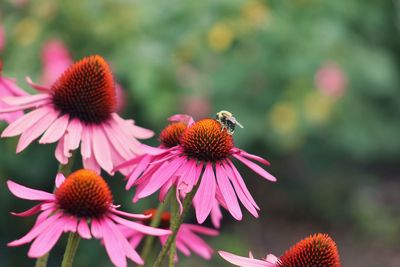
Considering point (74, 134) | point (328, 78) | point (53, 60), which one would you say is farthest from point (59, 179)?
point (328, 78)

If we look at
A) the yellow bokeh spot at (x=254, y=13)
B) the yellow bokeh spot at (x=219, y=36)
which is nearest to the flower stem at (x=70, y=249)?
the yellow bokeh spot at (x=219, y=36)

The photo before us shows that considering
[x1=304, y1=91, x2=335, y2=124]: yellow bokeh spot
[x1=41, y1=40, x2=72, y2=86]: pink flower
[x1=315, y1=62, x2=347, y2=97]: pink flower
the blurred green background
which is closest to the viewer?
[x1=41, y1=40, x2=72, y2=86]: pink flower

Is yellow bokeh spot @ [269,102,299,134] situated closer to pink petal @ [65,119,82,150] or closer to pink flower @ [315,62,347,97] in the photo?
pink flower @ [315,62,347,97]

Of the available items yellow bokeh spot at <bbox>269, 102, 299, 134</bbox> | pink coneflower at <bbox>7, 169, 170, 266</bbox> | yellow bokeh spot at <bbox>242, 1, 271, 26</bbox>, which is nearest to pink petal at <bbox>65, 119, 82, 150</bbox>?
pink coneflower at <bbox>7, 169, 170, 266</bbox>

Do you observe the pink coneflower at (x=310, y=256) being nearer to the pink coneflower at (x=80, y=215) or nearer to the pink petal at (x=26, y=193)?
the pink coneflower at (x=80, y=215)

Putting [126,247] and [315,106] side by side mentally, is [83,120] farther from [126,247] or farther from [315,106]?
[315,106]

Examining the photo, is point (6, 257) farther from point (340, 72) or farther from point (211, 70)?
point (340, 72)
